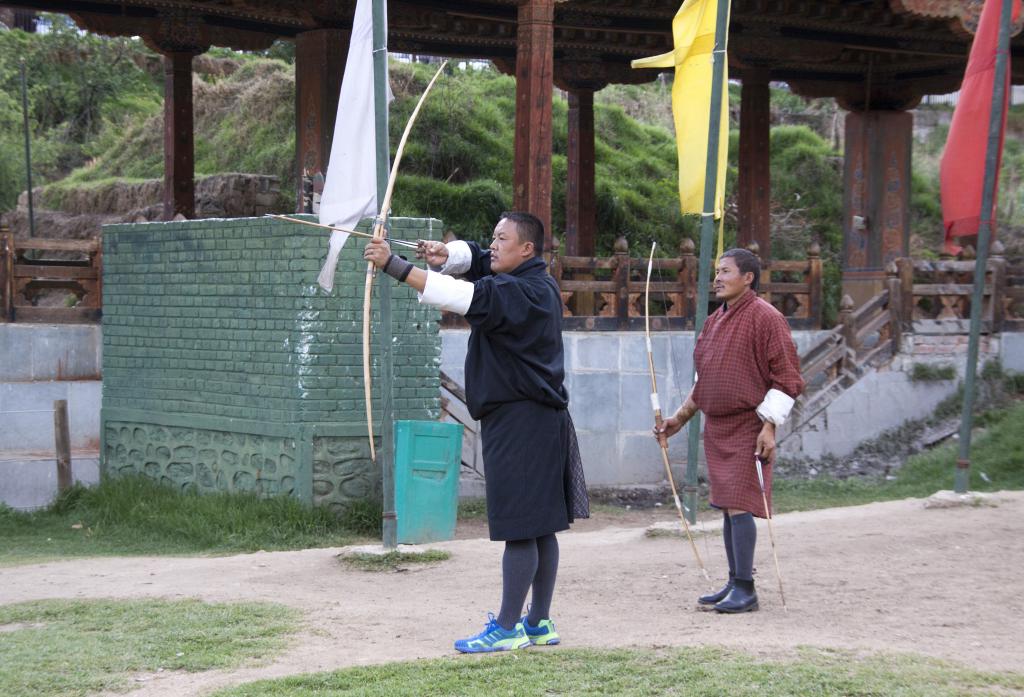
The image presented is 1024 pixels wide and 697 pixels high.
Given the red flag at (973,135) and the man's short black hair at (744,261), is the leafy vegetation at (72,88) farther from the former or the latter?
the man's short black hair at (744,261)

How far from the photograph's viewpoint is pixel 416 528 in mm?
8508

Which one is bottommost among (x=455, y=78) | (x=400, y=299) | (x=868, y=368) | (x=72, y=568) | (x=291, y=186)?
(x=72, y=568)

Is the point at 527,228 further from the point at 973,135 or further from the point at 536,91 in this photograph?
the point at 536,91

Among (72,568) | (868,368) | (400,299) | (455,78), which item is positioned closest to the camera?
(72,568)

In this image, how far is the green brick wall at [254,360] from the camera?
29.0ft

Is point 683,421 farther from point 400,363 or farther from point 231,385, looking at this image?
point 231,385

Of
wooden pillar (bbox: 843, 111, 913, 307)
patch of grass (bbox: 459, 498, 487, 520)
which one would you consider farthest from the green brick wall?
wooden pillar (bbox: 843, 111, 913, 307)

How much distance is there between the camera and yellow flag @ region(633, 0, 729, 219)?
828 cm

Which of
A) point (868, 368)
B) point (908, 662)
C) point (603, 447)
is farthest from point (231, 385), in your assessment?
point (868, 368)

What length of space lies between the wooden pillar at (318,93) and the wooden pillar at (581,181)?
3935mm

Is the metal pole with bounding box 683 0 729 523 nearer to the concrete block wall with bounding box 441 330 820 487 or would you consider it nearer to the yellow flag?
the yellow flag

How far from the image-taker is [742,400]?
5.48 metres

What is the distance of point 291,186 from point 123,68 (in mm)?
8020

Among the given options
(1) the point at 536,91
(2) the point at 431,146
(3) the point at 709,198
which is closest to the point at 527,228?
(3) the point at 709,198
